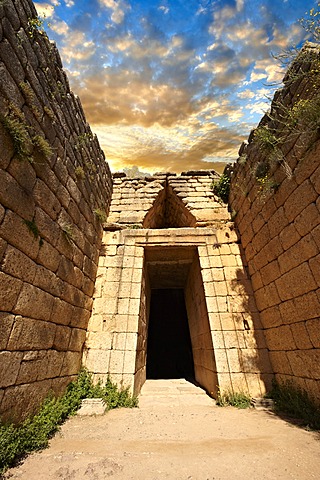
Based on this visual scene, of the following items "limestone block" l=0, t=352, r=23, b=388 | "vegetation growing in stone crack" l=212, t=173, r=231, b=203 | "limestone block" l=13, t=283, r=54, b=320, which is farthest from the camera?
"vegetation growing in stone crack" l=212, t=173, r=231, b=203

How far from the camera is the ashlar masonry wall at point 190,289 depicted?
14.3 feet

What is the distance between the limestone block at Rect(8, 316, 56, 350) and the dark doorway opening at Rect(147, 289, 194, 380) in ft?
25.1

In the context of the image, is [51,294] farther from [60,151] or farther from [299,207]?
[299,207]

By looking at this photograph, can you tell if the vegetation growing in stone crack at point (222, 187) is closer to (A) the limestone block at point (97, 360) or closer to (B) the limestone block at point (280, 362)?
(B) the limestone block at point (280, 362)

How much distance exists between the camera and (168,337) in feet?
37.2

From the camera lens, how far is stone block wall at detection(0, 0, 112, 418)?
2.42 metres

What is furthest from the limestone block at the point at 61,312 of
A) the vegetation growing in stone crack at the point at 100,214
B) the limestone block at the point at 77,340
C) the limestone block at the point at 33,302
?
the vegetation growing in stone crack at the point at 100,214

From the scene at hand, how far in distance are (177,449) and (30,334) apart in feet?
7.35

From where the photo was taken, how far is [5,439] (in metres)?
2.07

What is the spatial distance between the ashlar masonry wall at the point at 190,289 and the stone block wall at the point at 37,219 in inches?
28.7

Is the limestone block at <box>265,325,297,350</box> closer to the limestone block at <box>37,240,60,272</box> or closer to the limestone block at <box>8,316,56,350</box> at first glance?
the limestone block at <box>8,316,56,350</box>

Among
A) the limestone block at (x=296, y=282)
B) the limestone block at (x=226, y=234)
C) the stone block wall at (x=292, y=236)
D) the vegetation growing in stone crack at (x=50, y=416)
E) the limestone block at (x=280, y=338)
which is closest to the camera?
the vegetation growing in stone crack at (x=50, y=416)

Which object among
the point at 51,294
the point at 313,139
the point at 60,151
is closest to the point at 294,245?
the point at 313,139

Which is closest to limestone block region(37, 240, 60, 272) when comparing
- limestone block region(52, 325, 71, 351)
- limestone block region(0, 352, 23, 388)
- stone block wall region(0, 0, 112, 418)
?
stone block wall region(0, 0, 112, 418)
